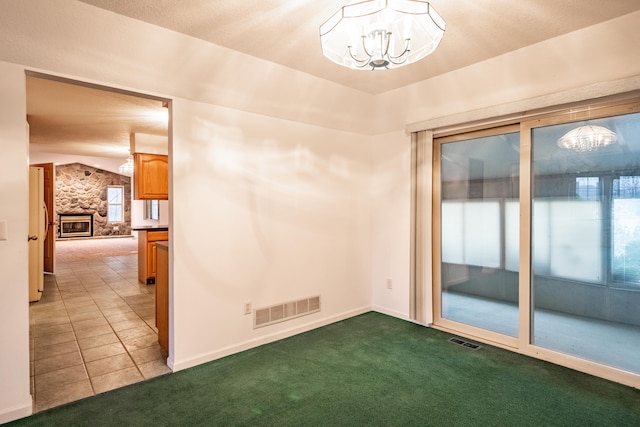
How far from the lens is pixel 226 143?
3.12 m

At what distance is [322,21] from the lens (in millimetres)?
2562

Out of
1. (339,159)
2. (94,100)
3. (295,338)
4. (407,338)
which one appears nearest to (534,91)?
(339,159)

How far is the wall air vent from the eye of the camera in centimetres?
337

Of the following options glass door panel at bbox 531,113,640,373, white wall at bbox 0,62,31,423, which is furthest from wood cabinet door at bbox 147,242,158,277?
glass door panel at bbox 531,113,640,373

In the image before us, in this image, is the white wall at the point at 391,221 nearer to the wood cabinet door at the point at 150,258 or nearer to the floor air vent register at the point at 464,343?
the floor air vent register at the point at 464,343

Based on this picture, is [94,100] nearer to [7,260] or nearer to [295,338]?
[7,260]

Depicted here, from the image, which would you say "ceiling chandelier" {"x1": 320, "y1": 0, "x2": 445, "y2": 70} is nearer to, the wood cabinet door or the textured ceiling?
the textured ceiling

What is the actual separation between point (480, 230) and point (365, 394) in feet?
6.72

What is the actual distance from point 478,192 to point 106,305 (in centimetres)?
489

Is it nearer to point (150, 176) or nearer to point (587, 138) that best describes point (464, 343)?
point (587, 138)

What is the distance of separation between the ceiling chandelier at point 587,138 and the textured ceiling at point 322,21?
31.3 inches

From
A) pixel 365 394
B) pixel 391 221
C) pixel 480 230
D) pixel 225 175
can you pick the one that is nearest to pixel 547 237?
pixel 480 230

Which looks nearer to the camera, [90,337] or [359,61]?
[359,61]

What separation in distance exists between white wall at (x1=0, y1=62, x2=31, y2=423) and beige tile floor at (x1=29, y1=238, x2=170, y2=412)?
0.85 feet
